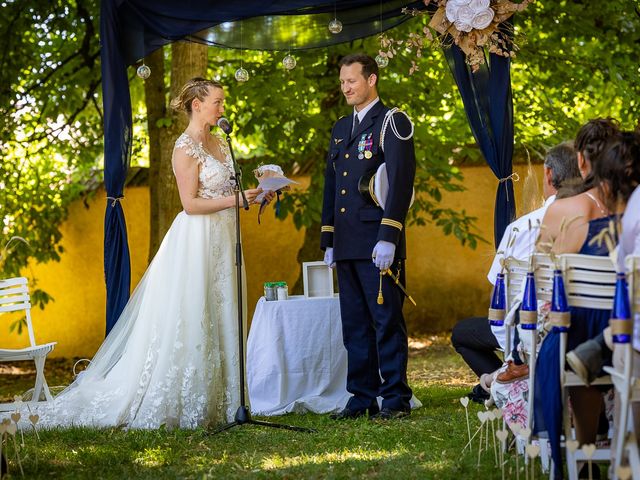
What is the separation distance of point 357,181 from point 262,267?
4814 mm

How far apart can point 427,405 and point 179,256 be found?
1.65m

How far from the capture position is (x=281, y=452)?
4.23 meters

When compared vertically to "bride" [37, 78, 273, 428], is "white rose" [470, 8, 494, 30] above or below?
above

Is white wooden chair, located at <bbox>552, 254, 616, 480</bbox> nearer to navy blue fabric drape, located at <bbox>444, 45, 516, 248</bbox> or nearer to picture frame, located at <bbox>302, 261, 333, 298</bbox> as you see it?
navy blue fabric drape, located at <bbox>444, 45, 516, 248</bbox>

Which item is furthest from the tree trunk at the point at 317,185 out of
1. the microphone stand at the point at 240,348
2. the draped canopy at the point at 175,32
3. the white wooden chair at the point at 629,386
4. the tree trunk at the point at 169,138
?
the white wooden chair at the point at 629,386

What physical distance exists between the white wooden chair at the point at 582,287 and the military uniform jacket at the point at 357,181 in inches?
65.1

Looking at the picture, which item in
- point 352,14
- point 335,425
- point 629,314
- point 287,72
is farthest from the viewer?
point 287,72

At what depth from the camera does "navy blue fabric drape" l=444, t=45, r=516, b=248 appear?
206 inches

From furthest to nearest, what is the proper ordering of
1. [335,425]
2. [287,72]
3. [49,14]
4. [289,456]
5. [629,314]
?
[49,14] < [287,72] < [335,425] < [289,456] < [629,314]

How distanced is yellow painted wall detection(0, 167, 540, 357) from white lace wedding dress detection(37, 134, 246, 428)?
4.46 m

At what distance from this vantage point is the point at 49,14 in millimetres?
8438

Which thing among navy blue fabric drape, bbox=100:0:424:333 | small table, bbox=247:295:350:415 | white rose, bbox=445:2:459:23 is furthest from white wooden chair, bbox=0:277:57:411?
white rose, bbox=445:2:459:23

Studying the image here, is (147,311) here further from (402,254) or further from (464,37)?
(464,37)

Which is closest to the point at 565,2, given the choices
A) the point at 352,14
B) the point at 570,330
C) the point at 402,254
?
the point at 352,14
